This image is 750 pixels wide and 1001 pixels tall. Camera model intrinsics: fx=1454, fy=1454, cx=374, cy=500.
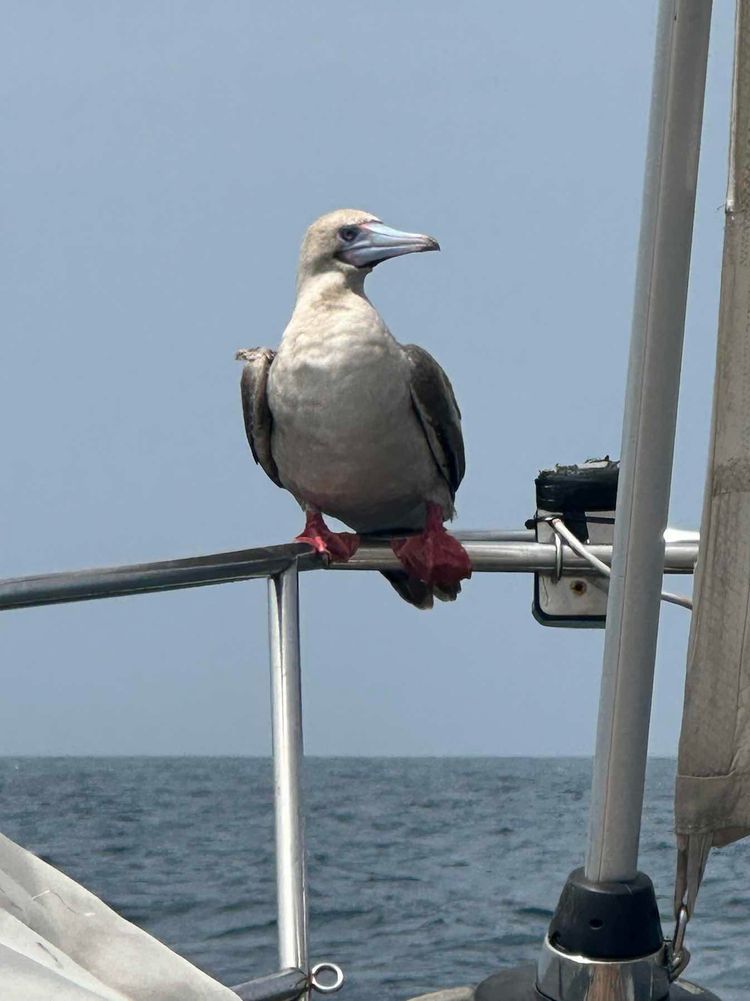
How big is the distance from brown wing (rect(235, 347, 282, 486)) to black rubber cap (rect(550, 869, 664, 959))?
1.41 meters

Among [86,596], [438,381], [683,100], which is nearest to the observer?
[683,100]

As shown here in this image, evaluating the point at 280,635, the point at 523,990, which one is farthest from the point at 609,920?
the point at 280,635

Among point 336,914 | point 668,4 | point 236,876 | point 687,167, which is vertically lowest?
point 236,876

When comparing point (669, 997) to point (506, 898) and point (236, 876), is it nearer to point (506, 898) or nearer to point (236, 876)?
point (506, 898)

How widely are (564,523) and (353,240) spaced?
86 centimetres

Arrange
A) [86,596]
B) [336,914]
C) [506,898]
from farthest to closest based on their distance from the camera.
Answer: [336,914]
[506,898]
[86,596]

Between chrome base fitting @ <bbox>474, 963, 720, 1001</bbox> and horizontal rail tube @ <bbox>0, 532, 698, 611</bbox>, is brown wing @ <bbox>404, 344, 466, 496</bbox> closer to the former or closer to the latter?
horizontal rail tube @ <bbox>0, 532, 698, 611</bbox>

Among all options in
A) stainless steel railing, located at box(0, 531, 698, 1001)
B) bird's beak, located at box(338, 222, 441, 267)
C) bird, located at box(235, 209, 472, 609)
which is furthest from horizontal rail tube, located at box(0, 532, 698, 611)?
bird's beak, located at box(338, 222, 441, 267)

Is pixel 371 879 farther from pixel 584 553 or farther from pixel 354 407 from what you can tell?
pixel 584 553

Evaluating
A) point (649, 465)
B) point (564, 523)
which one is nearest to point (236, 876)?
point (564, 523)

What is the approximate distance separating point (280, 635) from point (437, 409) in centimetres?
108

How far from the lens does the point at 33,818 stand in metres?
3.58

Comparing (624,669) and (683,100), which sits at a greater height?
(683,100)

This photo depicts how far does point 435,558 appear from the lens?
206 cm
